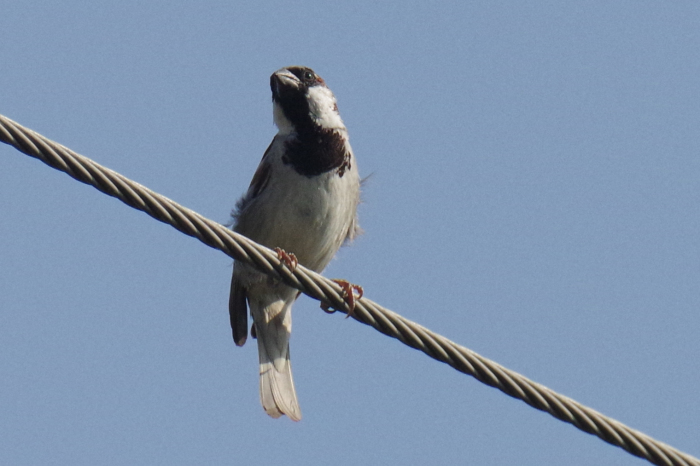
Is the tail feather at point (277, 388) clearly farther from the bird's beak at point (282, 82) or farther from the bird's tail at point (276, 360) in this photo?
the bird's beak at point (282, 82)

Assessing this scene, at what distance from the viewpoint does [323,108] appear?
24.4 ft

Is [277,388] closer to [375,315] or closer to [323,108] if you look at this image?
[323,108]

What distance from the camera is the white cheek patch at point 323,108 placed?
7.32 m

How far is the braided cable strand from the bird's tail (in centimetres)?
286

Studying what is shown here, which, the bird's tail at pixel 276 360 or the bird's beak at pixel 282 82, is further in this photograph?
the bird's beak at pixel 282 82

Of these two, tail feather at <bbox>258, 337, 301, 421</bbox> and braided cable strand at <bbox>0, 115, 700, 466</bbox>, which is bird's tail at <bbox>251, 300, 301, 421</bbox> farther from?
braided cable strand at <bbox>0, 115, 700, 466</bbox>

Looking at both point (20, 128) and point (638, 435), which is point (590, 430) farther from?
point (20, 128)

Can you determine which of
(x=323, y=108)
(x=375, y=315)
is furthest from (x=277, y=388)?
(x=375, y=315)

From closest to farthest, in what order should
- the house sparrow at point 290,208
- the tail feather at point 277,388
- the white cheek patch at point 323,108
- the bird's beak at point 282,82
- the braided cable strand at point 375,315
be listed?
the braided cable strand at point 375,315 → the house sparrow at point 290,208 → the tail feather at point 277,388 → the white cheek patch at point 323,108 → the bird's beak at point 282,82

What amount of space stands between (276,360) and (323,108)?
1.93 metres

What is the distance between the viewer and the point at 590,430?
158 inches

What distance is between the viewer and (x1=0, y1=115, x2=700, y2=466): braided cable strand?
3789 mm

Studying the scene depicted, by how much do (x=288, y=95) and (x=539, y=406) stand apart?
4052 millimetres

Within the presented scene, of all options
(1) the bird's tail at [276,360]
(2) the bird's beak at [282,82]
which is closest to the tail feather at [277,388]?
(1) the bird's tail at [276,360]
